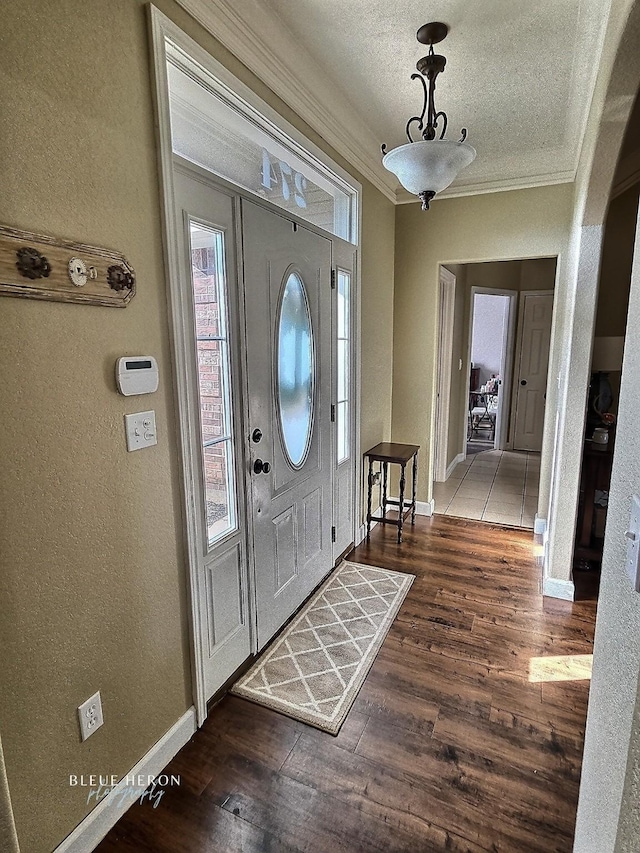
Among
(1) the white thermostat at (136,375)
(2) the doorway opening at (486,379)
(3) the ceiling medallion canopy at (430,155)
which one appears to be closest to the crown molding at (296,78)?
(3) the ceiling medallion canopy at (430,155)

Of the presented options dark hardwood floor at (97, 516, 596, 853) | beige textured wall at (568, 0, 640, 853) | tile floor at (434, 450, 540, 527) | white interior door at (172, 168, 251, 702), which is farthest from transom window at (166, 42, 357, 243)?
tile floor at (434, 450, 540, 527)

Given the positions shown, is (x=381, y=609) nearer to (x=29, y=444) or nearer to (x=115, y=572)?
(x=115, y=572)

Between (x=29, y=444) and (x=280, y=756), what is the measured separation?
1.48 meters

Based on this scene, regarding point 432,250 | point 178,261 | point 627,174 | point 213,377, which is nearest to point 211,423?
point 213,377

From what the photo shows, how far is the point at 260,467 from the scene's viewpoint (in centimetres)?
217

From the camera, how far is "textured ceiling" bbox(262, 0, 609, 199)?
5.85ft

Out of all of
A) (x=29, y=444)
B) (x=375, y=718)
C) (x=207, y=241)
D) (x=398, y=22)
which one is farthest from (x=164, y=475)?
(x=398, y=22)

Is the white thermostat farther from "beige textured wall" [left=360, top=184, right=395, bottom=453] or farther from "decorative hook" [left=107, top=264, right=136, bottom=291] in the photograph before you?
"beige textured wall" [left=360, top=184, right=395, bottom=453]

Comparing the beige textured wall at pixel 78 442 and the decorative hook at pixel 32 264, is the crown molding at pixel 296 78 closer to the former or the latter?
the beige textured wall at pixel 78 442

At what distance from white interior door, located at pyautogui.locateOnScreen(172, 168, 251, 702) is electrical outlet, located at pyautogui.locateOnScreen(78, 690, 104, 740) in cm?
43

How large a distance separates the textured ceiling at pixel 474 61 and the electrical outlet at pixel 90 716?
99.1 inches

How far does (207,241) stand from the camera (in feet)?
5.89

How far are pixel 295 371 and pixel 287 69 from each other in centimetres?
137

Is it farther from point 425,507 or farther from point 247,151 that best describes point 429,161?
point 425,507
